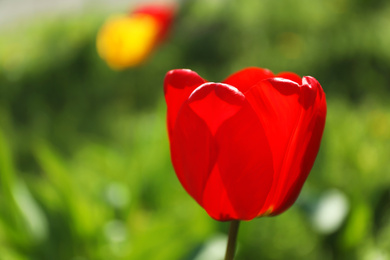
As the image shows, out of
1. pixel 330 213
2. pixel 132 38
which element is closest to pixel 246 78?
pixel 330 213

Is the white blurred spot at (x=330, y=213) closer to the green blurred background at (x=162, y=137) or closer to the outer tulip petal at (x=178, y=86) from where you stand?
the green blurred background at (x=162, y=137)

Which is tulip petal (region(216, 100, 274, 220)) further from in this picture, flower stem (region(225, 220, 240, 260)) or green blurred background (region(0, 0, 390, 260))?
green blurred background (region(0, 0, 390, 260))

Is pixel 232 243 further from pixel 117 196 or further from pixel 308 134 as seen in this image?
pixel 117 196

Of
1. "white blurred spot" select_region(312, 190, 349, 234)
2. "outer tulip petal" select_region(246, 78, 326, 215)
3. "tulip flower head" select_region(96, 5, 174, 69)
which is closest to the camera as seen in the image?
"outer tulip petal" select_region(246, 78, 326, 215)

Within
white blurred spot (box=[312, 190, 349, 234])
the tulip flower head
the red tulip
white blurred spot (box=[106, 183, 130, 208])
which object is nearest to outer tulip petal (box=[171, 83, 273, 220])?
the red tulip

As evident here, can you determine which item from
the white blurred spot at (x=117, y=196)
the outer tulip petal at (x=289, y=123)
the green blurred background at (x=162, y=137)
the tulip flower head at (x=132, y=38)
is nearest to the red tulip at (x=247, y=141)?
the outer tulip petal at (x=289, y=123)

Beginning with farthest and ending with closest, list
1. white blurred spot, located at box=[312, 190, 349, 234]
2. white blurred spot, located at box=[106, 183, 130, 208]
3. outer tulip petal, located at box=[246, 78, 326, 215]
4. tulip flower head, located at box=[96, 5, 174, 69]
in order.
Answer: tulip flower head, located at box=[96, 5, 174, 69] → white blurred spot, located at box=[106, 183, 130, 208] → white blurred spot, located at box=[312, 190, 349, 234] → outer tulip petal, located at box=[246, 78, 326, 215]

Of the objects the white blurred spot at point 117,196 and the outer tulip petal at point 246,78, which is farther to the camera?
the white blurred spot at point 117,196

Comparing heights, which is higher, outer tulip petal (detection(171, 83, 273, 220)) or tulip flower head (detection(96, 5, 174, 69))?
outer tulip petal (detection(171, 83, 273, 220))
